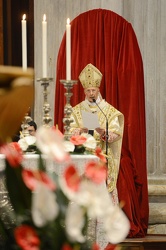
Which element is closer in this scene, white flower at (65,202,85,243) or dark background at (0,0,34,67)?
white flower at (65,202,85,243)

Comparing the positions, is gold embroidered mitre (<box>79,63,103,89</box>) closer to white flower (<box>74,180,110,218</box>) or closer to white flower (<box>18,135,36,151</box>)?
white flower (<box>18,135,36,151</box>)

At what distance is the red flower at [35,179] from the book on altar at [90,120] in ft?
15.6

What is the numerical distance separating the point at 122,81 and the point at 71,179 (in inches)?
213

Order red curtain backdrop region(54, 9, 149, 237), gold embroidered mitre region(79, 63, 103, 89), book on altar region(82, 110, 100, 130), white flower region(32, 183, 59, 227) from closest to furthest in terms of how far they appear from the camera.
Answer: white flower region(32, 183, 59, 227), book on altar region(82, 110, 100, 130), gold embroidered mitre region(79, 63, 103, 89), red curtain backdrop region(54, 9, 149, 237)

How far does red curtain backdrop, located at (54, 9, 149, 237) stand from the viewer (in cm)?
648

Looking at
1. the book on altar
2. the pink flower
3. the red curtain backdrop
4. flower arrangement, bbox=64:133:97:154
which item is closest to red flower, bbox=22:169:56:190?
the pink flower

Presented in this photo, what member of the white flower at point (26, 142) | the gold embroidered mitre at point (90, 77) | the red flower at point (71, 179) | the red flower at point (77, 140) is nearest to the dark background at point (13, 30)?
the gold embroidered mitre at point (90, 77)

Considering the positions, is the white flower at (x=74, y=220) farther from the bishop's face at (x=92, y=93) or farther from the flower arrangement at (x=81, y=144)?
the bishop's face at (x=92, y=93)

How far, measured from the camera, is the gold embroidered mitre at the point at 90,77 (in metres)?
6.03

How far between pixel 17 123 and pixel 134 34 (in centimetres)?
550

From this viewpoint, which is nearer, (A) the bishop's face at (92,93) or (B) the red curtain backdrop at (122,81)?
(A) the bishop's face at (92,93)

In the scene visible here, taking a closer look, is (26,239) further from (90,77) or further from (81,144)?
(90,77)

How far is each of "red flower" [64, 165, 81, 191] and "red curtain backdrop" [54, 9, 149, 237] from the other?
532 centimetres

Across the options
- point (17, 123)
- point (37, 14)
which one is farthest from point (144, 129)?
point (17, 123)
